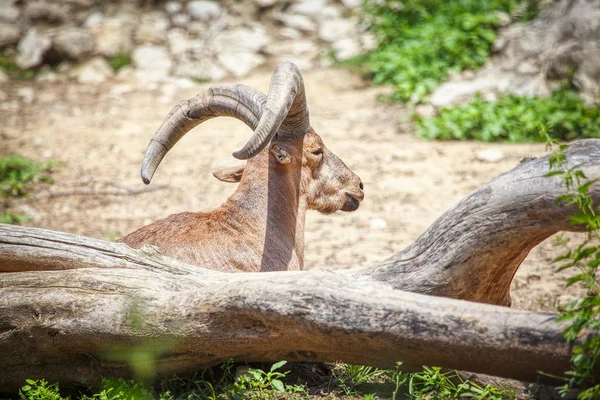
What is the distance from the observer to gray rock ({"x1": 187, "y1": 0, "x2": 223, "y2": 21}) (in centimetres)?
1451

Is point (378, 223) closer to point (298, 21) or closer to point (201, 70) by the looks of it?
point (201, 70)

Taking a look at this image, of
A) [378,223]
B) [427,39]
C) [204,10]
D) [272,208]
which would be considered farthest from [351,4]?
[272,208]

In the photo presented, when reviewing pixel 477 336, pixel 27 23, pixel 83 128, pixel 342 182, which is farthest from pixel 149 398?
pixel 27 23

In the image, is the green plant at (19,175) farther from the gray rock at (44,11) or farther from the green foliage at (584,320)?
the green foliage at (584,320)

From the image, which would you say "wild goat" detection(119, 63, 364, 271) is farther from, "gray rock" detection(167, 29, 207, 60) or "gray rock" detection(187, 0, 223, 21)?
"gray rock" detection(187, 0, 223, 21)

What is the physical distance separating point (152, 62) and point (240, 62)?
72.0 inches

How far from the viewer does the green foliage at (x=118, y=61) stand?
1355cm

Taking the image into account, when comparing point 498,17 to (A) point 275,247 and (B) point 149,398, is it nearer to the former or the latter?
(A) point 275,247

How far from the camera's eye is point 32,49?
13.8m

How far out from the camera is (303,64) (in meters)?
13.3

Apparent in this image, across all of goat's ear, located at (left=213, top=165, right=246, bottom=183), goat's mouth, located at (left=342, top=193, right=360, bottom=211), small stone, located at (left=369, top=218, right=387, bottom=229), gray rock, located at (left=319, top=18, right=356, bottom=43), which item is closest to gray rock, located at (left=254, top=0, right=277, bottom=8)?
gray rock, located at (left=319, top=18, right=356, bottom=43)

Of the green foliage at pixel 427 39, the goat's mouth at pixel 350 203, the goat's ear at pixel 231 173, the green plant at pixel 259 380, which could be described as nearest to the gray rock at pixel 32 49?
the green foliage at pixel 427 39

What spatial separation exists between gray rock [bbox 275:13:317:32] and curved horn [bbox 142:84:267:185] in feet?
31.6

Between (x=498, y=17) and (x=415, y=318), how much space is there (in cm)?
973
